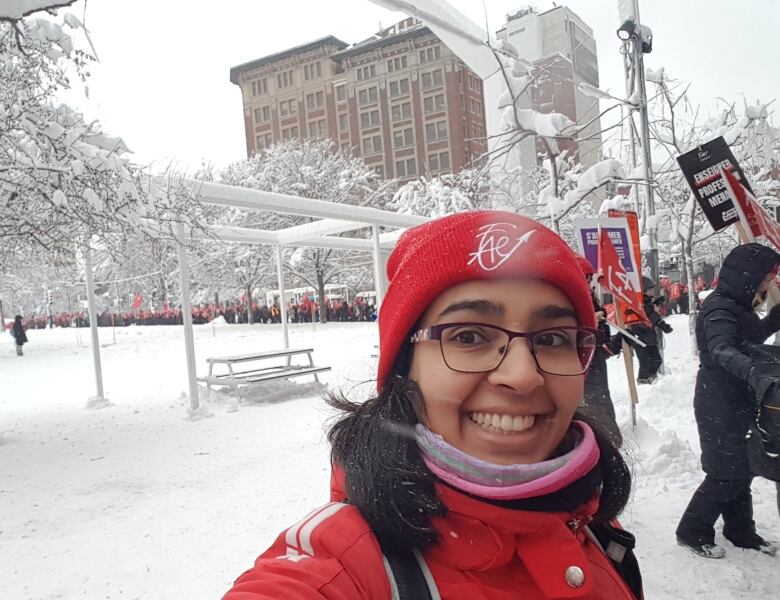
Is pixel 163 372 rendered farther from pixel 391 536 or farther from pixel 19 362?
pixel 391 536

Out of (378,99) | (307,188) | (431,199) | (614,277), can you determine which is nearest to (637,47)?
(614,277)

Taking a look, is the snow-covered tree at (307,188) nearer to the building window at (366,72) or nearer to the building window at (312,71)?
the building window at (366,72)

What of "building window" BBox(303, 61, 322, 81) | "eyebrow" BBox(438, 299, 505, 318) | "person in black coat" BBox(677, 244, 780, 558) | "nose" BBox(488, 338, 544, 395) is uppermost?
"building window" BBox(303, 61, 322, 81)

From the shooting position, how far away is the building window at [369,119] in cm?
6612

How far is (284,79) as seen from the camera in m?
71.2

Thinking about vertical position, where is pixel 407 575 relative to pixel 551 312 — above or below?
below

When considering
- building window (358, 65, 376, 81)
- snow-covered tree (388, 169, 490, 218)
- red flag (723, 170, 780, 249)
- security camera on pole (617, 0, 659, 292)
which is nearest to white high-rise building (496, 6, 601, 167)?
security camera on pole (617, 0, 659, 292)

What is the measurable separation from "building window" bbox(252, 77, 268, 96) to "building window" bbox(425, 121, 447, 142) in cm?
2336

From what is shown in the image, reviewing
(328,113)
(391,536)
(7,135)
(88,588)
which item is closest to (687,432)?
(88,588)

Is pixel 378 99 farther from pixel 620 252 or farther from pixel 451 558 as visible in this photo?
pixel 451 558

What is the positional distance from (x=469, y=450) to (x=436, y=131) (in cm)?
6416

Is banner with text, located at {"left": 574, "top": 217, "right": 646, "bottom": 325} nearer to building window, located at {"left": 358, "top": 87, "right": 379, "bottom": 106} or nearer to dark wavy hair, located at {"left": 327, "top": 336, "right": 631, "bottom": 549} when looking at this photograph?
dark wavy hair, located at {"left": 327, "top": 336, "right": 631, "bottom": 549}

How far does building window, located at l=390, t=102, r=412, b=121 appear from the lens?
63.8 meters

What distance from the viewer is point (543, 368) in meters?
1.14
